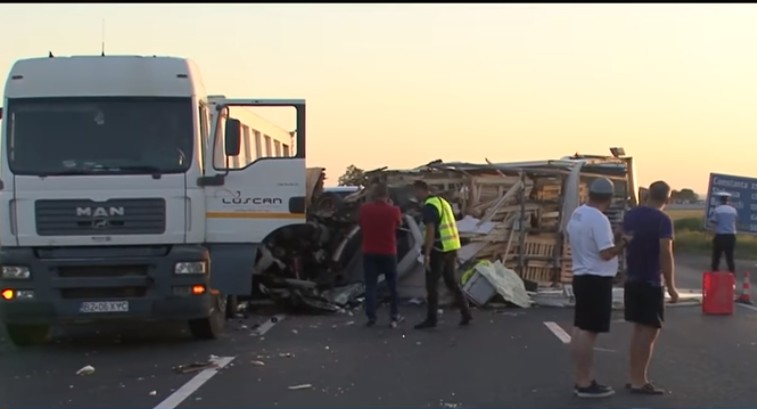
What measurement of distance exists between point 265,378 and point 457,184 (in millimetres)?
8169

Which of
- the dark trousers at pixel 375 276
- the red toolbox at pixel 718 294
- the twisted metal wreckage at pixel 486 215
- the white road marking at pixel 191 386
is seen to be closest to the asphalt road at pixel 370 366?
the white road marking at pixel 191 386

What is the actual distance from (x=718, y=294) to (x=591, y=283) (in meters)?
6.78

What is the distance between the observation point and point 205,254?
35.4ft

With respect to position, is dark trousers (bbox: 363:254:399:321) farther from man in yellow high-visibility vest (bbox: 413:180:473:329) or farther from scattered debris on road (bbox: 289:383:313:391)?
scattered debris on road (bbox: 289:383:313:391)

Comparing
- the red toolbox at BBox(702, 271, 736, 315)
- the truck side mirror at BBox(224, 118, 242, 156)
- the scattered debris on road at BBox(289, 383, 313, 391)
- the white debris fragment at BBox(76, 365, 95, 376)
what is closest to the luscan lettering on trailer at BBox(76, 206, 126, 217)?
the truck side mirror at BBox(224, 118, 242, 156)

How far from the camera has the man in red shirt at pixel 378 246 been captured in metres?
Result: 12.5

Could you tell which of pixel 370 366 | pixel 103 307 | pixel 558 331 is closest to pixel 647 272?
pixel 370 366

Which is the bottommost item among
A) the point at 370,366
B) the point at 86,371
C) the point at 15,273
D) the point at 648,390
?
the point at 86,371

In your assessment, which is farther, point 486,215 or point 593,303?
point 486,215

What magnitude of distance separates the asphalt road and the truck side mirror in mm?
2290

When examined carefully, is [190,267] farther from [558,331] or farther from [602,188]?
[602,188]

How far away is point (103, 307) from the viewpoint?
10539mm

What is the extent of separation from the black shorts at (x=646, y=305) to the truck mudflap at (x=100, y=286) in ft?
16.0

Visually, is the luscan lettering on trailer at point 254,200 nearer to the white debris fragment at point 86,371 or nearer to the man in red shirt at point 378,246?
the man in red shirt at point 378,246
